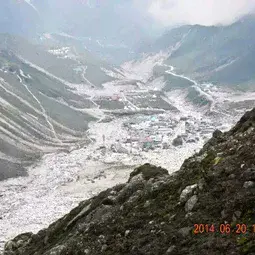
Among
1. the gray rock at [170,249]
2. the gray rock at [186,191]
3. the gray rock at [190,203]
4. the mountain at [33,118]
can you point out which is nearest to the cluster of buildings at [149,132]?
the mountain at [33,118]

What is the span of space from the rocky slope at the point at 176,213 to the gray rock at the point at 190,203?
54 mm

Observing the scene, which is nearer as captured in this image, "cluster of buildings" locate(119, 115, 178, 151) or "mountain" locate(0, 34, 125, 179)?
"mountain" locate(0, 34, 125, 179)

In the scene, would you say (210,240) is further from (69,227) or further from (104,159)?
(104,159)

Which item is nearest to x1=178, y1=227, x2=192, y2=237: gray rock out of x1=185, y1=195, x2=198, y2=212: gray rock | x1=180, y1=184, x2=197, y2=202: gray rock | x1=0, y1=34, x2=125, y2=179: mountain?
x1=185, y1=195, x2=198, y2=212: gray rock

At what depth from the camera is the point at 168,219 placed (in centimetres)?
2317

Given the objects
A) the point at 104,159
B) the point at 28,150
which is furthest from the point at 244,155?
the point at 28,150

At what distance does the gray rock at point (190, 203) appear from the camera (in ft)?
75.4
